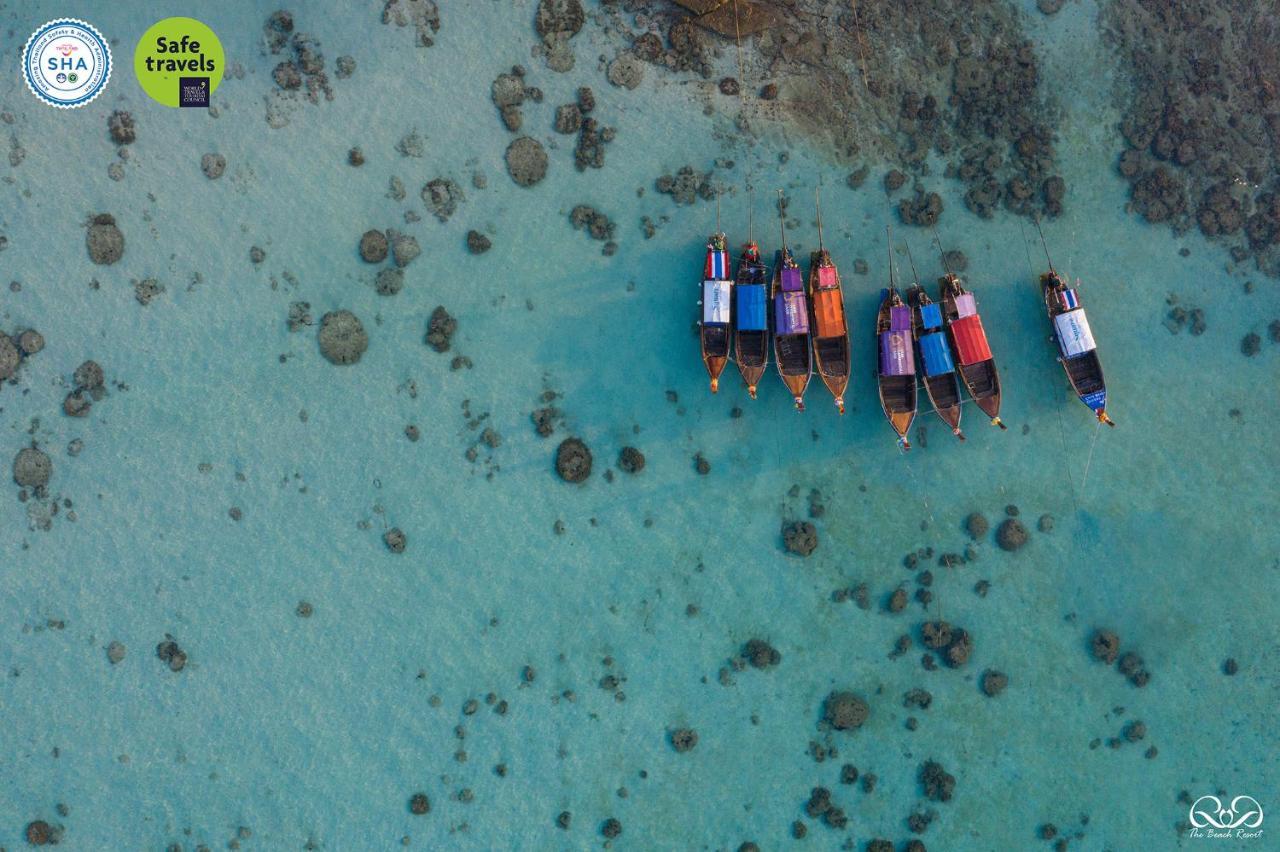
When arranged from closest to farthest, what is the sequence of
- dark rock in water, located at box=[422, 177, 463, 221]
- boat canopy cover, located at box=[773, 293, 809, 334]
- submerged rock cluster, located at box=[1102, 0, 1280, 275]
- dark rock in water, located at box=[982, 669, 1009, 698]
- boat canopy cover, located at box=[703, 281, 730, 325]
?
boat canopy cover, located at box=[703, 281, 730, 325] → boat canopy cover, located at box=[773, 293, 809, 334] → dark rock in water, located at box=[982, 669, 1009, 698] → dark rock in water, located at box=[422, 177, 463, 221] → submerged rock cluster, located at box=[1102, 0, 1280, 275]

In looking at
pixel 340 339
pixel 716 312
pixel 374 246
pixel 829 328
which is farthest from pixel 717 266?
pixel 340 339

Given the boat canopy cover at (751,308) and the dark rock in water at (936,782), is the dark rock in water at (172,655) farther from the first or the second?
the dark rock in water at (936,782)

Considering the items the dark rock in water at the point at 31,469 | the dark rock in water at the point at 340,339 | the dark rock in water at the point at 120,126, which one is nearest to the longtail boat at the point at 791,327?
the dark rock in water at the point at 340,339

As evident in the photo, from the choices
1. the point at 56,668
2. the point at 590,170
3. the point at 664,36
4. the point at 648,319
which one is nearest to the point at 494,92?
the point at 590,170

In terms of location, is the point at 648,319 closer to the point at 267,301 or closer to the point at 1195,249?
the point at 267,301

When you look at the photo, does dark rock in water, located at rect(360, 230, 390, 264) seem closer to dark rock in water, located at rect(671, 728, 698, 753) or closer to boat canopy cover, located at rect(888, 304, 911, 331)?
boat canopy cover, located at rect(888, 304, 911, 331)

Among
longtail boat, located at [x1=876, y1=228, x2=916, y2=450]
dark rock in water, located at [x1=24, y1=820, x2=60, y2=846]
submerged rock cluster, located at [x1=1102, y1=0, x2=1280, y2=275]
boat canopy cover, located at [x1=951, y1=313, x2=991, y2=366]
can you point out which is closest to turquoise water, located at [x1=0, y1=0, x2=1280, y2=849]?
dark rock in water, located at [x1=24, y1=820, x2=60, y2=846]

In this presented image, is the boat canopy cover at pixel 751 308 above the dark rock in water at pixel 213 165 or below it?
below
